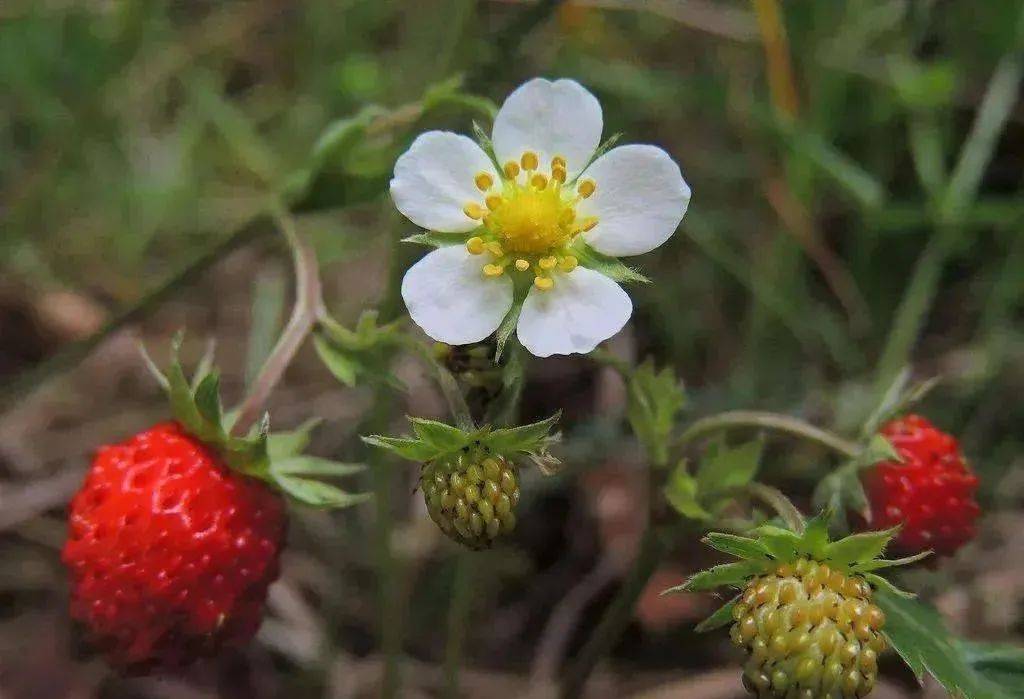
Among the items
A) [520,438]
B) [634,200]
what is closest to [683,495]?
[520,438]

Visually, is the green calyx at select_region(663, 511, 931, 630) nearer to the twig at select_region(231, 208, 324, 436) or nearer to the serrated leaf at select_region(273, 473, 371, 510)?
the serrated leaf at select_region(273, 473, 371, 510)

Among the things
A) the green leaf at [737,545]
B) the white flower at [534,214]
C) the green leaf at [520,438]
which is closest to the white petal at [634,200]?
A: the white flower at [534,214]

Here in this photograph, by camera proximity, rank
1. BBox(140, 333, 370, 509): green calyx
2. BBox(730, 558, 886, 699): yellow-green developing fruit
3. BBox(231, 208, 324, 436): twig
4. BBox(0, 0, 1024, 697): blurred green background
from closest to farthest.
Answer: BBox(730, 558, 886, 699): yellow-green developing fruit < BBox(140, 333, 370, 509): green calyx < BBox(231, 208, 324, 436): twig < BBox(0, 0, 1024, 697): blurred green background

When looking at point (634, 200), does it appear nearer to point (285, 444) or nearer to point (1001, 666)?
point (285, 444)

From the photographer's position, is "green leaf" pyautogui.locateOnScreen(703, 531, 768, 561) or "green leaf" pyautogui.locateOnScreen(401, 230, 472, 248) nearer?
"green leaf" pyautogui.locateOnScreen(703, 531, 768, 561)

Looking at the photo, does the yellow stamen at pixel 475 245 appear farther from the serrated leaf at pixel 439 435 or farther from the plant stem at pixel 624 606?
the plant stem at pixel 624 606

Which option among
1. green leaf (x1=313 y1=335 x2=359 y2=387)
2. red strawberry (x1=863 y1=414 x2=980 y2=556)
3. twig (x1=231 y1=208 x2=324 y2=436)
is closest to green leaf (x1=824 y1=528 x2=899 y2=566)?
red strawberry (x1=863 y1=414 x2=980 y2=556)
